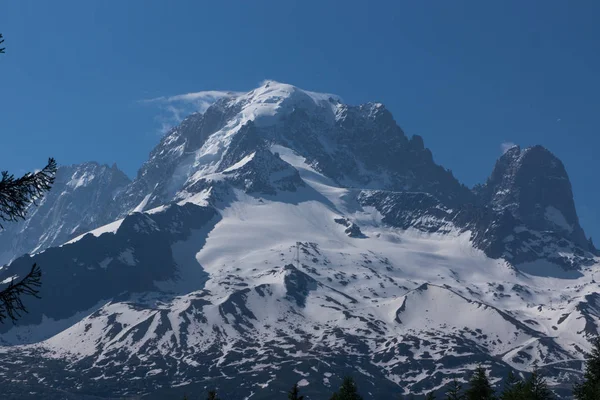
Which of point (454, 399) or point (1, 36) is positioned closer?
point (1, 36)

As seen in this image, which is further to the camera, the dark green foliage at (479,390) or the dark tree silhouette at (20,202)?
the dark green foliage at (479,390)

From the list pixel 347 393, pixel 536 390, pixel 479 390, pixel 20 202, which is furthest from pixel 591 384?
pixel 20 202

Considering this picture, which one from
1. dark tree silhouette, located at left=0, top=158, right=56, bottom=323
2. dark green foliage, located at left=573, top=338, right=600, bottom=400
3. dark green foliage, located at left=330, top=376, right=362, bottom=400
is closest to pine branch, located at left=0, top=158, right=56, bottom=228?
dark tree silhouette, located at left=0, top=158, right=56, bottom=323

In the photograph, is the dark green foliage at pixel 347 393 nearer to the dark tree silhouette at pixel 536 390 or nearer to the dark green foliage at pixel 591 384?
the dark tree silhouette at pixel 536 390

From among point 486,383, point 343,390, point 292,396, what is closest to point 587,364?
point 486,383

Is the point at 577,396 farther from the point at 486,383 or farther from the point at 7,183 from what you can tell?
the point at 7,183

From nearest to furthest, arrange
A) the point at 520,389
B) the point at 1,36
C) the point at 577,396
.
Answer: the point at 1,36 → the point at 577,396 → the point at 520,389

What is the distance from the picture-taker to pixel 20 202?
25.8 m

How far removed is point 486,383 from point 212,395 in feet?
73.2

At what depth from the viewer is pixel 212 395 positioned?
62594mm

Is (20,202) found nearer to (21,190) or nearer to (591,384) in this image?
(21,190)

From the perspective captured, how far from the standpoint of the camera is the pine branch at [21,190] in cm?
2538

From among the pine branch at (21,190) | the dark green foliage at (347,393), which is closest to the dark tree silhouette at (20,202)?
the pine branch at (21,190)

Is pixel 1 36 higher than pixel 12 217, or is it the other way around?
pixel 1 36
